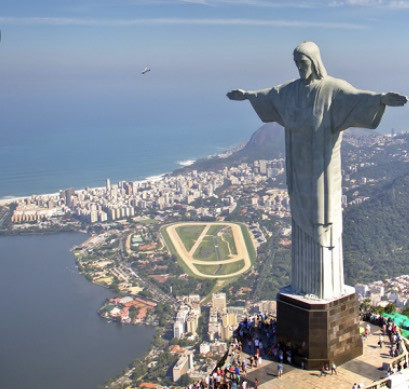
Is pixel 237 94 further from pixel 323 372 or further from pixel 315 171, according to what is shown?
pixel 323 372

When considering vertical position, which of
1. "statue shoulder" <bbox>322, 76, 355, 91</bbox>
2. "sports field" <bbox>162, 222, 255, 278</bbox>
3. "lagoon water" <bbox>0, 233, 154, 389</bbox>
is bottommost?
"lagoon water" <bbox>0, 233, 154, 389</bbox>

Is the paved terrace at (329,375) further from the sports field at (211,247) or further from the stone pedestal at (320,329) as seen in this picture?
the sports field at (211,247)

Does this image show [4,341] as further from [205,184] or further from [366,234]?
[205,184]

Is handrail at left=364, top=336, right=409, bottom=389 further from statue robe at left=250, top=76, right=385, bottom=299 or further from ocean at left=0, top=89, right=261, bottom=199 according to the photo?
ocean at left=0, top=89, right=261, bottom=199

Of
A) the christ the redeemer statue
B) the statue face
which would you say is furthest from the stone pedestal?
the statue face

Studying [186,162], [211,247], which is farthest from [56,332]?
[186,162]

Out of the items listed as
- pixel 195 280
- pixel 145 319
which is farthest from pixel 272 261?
pixel 145 319
